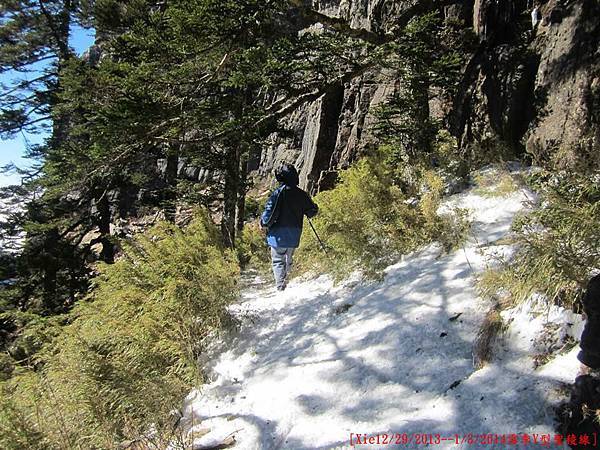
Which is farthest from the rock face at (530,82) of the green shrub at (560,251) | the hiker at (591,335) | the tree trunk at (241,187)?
the tree trunk at (241,187)

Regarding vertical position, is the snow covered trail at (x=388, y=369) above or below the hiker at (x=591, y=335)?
below

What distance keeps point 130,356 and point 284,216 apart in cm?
293

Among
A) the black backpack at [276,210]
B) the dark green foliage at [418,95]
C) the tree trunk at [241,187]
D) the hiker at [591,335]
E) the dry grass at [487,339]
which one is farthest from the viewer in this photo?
the tree trunk at [241,187]

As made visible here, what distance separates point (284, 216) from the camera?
6.43 metres

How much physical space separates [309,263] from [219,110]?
377cm

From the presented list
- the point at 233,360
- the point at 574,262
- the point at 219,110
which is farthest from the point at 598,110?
the point at 219,110

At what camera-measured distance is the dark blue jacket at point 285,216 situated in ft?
21.0

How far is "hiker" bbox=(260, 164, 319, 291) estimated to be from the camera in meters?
6.40

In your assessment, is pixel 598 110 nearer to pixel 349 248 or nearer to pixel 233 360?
pixel 349 248

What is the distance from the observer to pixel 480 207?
5.59 meters

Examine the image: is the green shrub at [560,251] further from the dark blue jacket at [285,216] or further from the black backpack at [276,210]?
the black backpack at [276,210]

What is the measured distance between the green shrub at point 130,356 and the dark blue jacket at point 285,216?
0.82m

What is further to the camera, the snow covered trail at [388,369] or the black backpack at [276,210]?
the black backpack at [276,210]

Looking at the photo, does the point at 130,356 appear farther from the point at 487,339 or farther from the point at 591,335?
the point at 591,335
